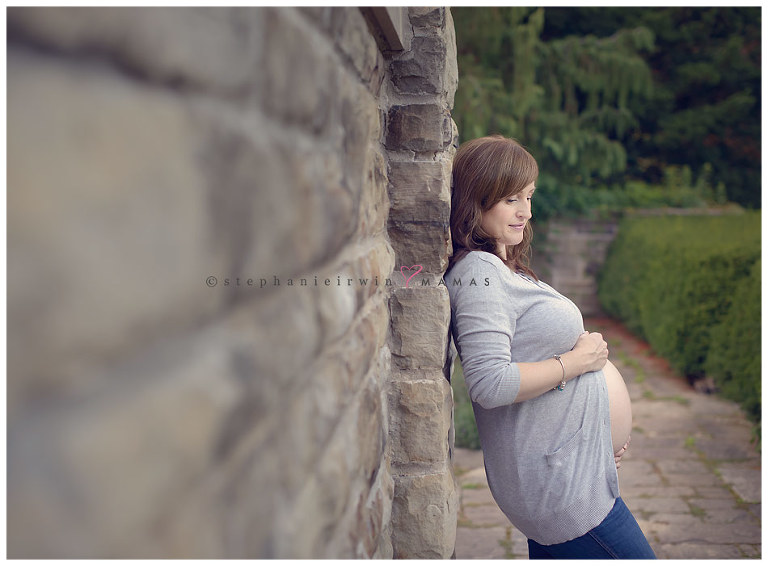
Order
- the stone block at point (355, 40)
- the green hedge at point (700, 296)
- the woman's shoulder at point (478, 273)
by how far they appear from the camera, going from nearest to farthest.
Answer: the stone block at point (355, 40) → the woman's shoulder at point (478, 273) → the green hedge at point (700, 296)

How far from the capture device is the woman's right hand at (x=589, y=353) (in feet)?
6.07

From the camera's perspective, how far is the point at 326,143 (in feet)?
3.12

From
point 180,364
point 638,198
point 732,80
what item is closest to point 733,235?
point 638,198

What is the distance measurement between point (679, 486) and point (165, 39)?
179 inches

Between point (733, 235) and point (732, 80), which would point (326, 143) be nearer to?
point (733, 235)

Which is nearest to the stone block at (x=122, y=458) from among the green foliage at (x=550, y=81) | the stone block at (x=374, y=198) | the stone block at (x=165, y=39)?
the stone block at (x=165, y=39)

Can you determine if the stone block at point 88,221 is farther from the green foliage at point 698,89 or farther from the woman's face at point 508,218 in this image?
the green foliage at point 698,89

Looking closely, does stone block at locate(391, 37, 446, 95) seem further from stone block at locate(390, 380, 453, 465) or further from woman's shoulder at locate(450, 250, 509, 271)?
stone block at locate(390, 380, 453, 465)

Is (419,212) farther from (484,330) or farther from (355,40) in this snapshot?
(355,40)

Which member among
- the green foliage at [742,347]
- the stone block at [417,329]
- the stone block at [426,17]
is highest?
the stone block at [426,17]

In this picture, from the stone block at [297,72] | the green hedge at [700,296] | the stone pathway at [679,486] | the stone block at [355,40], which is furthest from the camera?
the green hedge at [700,296]

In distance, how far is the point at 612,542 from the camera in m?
1.80

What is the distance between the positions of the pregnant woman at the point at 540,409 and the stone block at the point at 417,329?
111mm

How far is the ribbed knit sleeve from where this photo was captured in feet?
5.68
